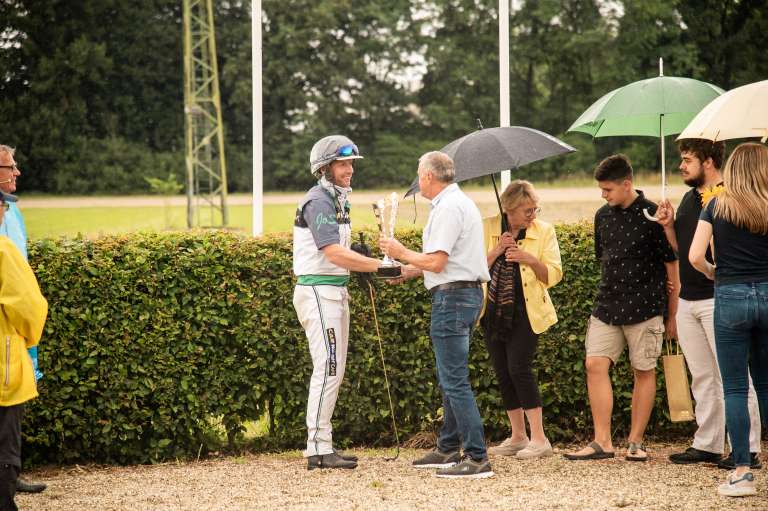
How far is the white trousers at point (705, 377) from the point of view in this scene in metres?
5.67

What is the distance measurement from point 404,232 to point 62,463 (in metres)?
2.83

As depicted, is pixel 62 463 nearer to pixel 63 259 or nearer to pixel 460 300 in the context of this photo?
pixel 63 259

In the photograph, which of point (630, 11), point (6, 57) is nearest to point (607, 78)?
point (630, 11)

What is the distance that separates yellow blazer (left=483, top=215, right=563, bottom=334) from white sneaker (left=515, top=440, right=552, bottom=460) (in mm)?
764

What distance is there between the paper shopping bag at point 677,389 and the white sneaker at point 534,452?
0.84 m

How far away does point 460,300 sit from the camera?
5.48 m

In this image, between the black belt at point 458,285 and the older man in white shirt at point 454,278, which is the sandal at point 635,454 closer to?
the older man in white shirt at point 454,278

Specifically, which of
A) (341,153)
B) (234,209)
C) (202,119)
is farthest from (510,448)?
(234,209)

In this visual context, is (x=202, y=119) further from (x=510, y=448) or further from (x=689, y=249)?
(x=689, y=249)

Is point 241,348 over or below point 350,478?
over

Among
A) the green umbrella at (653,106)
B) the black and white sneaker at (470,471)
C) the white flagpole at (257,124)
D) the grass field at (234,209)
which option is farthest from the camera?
the grass field at (234,209)

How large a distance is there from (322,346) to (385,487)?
937 millimetres

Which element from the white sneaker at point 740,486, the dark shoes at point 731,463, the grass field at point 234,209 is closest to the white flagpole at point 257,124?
the dark shoes at point 731,463

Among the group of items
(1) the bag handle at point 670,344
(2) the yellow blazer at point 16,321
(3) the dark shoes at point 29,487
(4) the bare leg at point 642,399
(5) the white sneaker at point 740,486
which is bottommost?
Result: (3) the dark shoes at point 29,487
